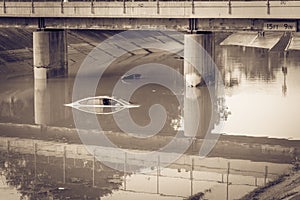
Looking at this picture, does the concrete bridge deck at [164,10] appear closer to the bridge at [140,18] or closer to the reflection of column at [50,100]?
the bridge at [140,18]

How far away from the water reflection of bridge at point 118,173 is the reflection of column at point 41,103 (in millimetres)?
11168

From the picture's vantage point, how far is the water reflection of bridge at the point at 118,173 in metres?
35.5

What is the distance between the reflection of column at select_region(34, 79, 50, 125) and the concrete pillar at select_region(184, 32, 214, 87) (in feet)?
50.3

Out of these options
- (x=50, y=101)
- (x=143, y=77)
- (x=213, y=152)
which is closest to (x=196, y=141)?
(x=213, y=152)

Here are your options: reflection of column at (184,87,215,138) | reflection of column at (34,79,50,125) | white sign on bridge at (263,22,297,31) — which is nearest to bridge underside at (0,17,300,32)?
white sign on bridge at (263,22,297,31)

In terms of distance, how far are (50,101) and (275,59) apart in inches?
1678

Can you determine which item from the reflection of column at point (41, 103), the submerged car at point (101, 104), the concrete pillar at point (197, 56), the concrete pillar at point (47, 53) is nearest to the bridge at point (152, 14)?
the concrete pillar at point (197, 56)

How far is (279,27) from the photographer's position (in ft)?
211

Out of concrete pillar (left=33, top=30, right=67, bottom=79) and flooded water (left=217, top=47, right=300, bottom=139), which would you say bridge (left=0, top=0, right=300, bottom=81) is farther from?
flooded water (left=217, top=47, right=300, bottom=139)

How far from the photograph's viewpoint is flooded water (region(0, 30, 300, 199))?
35.7 meters

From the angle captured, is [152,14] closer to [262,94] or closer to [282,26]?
[282,26]

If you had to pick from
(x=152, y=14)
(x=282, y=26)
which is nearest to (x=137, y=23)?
(x=152, y=14)

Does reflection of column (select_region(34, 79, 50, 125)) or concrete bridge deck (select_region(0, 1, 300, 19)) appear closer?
reflection of column (select_region(34, 79, 50, 125))

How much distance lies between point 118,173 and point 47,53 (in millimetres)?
41650
